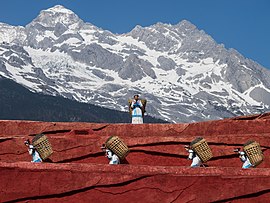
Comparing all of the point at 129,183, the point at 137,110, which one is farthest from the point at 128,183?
the point at 137,110

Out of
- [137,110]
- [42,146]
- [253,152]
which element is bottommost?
[253,152]

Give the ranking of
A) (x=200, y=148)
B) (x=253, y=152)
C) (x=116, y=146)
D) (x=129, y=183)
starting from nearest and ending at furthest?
(x=129, y=183) → (x=253, y=152) → (x=200, y=148) → (x=116, y=146)

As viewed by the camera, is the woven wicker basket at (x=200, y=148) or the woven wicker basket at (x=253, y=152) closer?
the woven wicker basket at (x=253, y=152)

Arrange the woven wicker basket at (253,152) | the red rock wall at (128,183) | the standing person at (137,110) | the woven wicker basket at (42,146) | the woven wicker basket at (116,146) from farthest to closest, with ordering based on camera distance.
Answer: the standing person at (137,110) → the woven wicker basket at (42,146) → the woven wicker basket at (116,146) → the woven wicker basket at (253,152) → the red rock wall at (128,183)

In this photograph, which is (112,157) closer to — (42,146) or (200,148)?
(42,146)

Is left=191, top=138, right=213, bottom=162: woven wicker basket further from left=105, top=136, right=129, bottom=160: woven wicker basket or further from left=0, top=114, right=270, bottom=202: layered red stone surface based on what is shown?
left=105, top=136, right=129, bottom=160: woven wicker basket

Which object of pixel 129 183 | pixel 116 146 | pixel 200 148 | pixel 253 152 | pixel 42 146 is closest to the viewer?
pixel 129 183

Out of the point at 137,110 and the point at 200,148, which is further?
the point at 137,110

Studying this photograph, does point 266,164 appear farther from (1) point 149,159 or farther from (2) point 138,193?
(2) point 138,193

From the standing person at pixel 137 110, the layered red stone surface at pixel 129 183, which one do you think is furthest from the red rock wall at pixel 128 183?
the standing person at pixel 137 110

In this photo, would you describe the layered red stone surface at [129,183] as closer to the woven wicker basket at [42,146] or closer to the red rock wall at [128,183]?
the red rock wall at [128,183]

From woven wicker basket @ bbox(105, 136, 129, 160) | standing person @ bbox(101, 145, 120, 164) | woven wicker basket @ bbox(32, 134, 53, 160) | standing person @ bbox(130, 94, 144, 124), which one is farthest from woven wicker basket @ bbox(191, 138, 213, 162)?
standing person @ bbox(130, 94, 144, 124)

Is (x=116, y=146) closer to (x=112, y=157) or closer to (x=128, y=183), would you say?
(x=112, y=157)

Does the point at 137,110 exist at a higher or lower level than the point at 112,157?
higher
